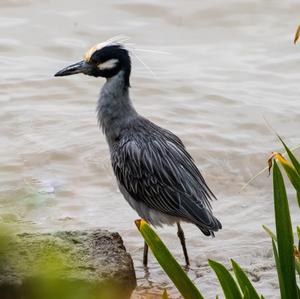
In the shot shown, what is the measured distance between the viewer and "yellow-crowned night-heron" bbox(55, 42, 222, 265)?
598 cm

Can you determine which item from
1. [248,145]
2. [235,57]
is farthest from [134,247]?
[235,57]

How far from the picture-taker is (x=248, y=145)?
28.3 feet

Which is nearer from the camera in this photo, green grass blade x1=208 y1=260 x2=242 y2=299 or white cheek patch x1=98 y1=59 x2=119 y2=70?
green grass blade x1=208 y1=260 x2=242 y2=299

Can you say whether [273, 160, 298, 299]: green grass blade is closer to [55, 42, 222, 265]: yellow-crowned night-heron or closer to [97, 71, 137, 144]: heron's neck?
[55, 42, 222, 265]: yellow-crowned night-heron

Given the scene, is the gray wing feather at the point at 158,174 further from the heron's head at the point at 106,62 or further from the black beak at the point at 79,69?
the black beak at the point at 79,69

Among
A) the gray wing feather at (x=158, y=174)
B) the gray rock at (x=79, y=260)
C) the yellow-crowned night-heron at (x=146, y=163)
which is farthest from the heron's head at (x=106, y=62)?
the gray rock at (x=79, y=260)

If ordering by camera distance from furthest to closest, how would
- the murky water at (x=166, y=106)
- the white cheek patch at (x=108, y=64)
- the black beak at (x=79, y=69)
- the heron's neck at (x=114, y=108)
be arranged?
the murky water at (x=166, y=106) → the black beak at (x=79, y=69) → the white cheek patch at (x=108, y=64) → the heron's neck at (x=114, y=108)

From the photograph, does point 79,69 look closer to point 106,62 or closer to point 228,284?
point 106,62

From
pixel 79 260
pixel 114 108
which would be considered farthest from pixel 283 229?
pixel 114 108

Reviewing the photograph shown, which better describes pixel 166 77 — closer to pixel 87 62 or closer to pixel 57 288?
pixel 87 62

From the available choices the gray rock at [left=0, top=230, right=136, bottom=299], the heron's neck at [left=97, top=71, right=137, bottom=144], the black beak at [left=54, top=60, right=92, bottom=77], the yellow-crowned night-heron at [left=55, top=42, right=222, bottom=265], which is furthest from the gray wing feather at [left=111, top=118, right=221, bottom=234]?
the gray rock at [left=0, top=230, right=136, bottom=299]

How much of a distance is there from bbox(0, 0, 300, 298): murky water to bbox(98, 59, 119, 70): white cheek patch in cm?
108

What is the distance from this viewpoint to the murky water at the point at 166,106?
6.85m

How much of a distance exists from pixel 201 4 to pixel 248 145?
387 cm
